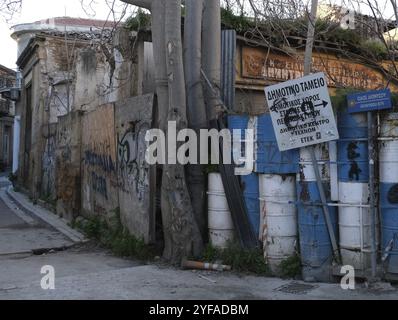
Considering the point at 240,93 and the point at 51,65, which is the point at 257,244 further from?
the point at 51,65

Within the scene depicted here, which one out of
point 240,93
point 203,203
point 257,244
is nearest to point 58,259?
point 203,203

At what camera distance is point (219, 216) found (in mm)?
7211

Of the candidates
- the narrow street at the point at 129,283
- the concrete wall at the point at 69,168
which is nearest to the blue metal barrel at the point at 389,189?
the narrow street at the point at 129,283

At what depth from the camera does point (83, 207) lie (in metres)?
11.7

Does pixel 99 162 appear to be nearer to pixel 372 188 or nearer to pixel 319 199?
pixel 319 199

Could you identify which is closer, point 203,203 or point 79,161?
point 203,203

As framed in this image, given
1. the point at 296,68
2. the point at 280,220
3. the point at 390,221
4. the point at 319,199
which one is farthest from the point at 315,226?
the point at 296,68

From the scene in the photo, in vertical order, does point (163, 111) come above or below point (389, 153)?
above

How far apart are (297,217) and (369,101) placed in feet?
5.61

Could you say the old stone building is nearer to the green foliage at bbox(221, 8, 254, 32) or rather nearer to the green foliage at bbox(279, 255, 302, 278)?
the green foliage at bbox(221, 8, 254, 32)

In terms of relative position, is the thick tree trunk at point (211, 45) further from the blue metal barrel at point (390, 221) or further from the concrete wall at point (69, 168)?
the concrete wall at point (69, 168)

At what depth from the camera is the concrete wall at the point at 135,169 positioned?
7.86 m

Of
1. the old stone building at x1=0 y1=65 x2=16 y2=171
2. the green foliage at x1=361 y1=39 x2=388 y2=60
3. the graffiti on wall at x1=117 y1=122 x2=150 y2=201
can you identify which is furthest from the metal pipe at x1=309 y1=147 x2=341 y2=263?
the old stone building at x1=0 y1=65 x2=16 y2=171

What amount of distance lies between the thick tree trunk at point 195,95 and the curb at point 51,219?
3083 millimetres
